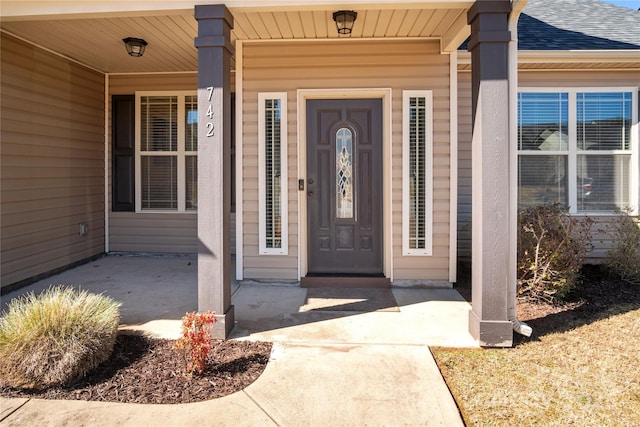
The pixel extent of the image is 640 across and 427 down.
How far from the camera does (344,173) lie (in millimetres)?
4801

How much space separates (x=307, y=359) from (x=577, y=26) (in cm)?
593

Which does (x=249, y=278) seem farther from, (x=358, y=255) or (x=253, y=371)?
(x=253, y=371)

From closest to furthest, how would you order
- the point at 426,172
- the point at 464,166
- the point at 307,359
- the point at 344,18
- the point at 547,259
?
the point at 307,359 < the point at 344,18 < the point at 547,259 < the point at 426,172 < the point at 464,166

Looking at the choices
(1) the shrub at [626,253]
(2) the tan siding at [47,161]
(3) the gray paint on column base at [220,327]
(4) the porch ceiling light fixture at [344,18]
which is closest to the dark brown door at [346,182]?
(4) the porch ceiling light fixture at [344,18]

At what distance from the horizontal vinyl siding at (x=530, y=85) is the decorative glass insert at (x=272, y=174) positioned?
2.38 m

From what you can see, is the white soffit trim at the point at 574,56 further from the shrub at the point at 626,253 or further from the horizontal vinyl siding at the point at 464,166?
the shrub at the point at 626,253

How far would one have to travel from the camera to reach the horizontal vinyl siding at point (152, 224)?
5922 mm

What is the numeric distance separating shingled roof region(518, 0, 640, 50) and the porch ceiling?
1643 mm

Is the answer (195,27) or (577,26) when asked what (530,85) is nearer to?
(577,26)

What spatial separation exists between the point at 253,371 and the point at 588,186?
Answer: 16.2 ft

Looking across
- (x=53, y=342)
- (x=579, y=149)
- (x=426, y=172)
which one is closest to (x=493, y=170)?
(x=426, y=172)

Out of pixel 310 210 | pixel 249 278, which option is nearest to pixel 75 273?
pixel 249 278

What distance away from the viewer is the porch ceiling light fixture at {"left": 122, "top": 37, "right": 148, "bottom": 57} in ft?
14.7

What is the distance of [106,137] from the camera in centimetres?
600
